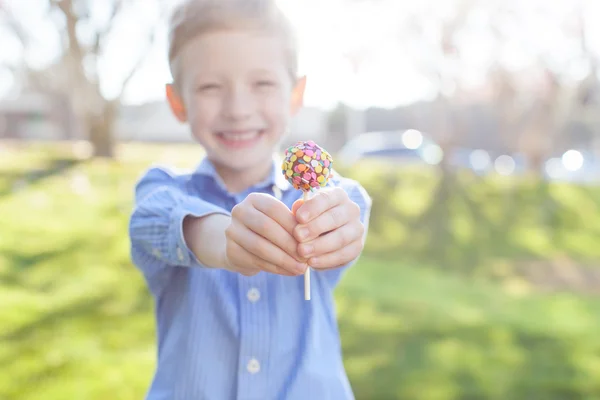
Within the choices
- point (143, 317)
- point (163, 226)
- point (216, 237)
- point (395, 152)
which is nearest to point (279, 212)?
point (216, 237)

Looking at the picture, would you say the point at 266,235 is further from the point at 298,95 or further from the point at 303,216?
the point at 298,95

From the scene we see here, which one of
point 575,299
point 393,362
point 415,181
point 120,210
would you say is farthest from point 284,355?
point 415,181

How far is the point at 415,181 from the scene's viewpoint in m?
9.49

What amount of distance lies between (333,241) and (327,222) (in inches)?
1.4

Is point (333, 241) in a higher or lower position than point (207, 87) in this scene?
lower

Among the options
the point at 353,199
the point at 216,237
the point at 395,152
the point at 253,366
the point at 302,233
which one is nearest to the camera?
the point at 302,233

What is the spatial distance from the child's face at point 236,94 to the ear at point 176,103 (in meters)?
0.03

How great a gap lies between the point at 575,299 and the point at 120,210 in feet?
15.4

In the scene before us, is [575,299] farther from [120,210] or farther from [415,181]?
[120,210]

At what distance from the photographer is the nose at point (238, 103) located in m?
1.44

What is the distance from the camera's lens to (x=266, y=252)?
3.68ft

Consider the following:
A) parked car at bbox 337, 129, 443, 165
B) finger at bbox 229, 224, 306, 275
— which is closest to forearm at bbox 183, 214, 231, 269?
finger at bbox 229, 224, 306, 275

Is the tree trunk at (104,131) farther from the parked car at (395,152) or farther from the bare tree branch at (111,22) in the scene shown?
the parked car at (395,152)

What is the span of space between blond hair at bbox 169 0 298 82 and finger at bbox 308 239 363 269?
51 centimetres
